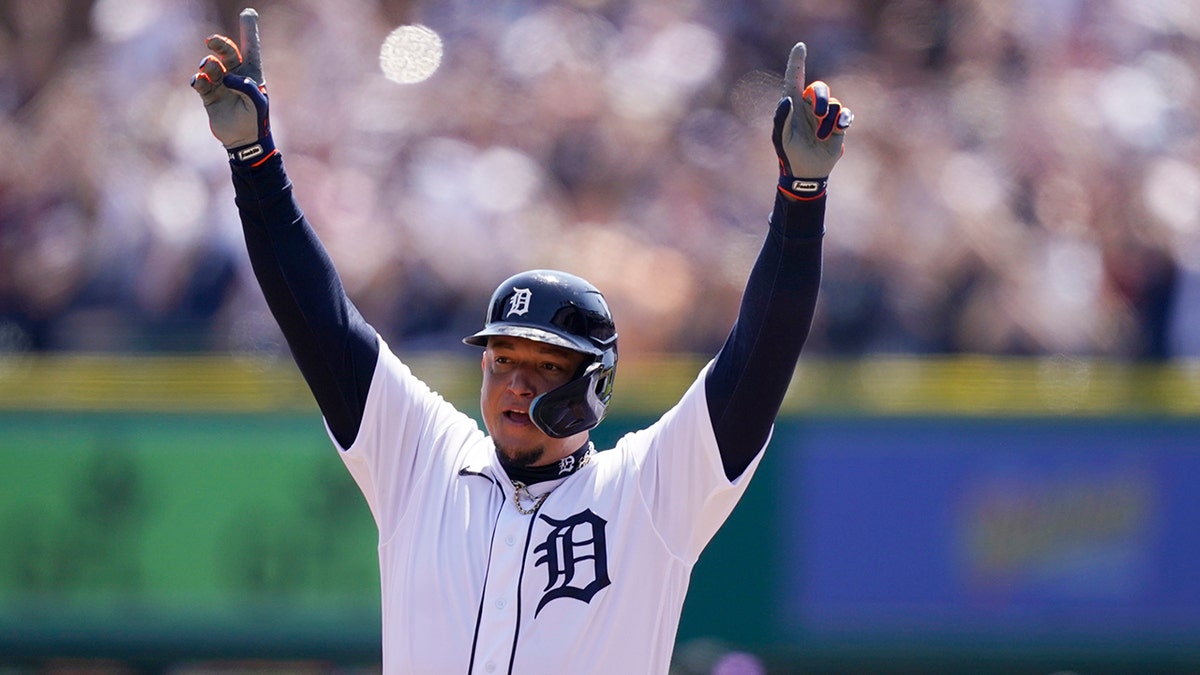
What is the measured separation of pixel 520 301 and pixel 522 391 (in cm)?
19

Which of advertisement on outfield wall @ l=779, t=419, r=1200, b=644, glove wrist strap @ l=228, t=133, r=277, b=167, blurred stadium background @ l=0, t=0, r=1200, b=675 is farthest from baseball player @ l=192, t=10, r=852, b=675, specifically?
advertisement on outfield wall @ l=779, t=419, r=1200, b=644

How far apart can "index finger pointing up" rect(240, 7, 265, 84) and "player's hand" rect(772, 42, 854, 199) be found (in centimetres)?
105

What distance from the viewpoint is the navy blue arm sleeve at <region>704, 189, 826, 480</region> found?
3164mm

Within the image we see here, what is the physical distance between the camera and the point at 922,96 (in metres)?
9.31

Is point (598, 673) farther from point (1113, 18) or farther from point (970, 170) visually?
point (1113, 18)

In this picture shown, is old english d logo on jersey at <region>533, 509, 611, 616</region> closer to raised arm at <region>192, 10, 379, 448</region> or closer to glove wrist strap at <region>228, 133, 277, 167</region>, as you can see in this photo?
raised arm at <region>192, 10, 379, 448</region>

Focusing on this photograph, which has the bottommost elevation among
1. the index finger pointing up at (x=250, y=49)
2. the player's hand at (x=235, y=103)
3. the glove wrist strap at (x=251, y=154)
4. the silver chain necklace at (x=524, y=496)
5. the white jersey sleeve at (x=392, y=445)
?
the silver chain necklace at (x=524, y=496)

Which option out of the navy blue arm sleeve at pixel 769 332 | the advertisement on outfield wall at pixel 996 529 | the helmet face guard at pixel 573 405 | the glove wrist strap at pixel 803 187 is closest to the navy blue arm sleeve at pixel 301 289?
the helmet face guard at pixel 573 405

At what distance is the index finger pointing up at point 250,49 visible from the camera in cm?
335

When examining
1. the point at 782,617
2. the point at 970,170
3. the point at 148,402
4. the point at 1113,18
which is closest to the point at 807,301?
the point at 782,617

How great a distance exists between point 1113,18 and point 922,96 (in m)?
1.23

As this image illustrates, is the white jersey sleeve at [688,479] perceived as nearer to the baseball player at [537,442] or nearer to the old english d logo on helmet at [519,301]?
the baseball player at [537,442]

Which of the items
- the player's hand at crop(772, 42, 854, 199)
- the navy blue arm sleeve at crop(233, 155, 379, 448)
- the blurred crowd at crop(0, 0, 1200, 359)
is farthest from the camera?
the blurred crowd at crop(0, 0, 1200, 359)

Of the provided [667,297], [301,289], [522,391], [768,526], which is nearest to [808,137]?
[522,391]
